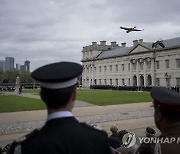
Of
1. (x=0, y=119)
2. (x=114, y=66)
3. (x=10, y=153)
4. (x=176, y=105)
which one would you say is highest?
(x=114, y=66)

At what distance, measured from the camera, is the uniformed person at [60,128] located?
2.39 metres

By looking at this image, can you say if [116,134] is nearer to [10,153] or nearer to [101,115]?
[10,153]

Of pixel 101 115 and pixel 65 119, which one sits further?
pixel 101 115

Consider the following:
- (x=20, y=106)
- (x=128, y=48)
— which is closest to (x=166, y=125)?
(x=20, y=106)

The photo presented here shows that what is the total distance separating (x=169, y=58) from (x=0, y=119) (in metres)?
59.0

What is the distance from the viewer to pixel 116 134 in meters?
8.27

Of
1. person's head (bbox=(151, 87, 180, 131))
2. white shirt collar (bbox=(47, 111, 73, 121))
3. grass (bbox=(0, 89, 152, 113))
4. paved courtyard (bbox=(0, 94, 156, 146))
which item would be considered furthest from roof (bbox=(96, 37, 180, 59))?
white shirt collar (bbox=(47, 111, 73, 121))

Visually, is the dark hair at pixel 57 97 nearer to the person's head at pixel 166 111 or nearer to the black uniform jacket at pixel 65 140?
the black uniform jacket at pixel 65 140

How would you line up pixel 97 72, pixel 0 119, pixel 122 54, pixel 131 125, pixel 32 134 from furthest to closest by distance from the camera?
1. pixel 97 72
2. pixel 122 54
3. pixel 0 119
4. pixel 131 125
5. pixel 32 134

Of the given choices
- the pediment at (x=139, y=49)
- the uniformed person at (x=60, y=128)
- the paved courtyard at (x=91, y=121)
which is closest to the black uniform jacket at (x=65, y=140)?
the uniformed person at (x=60, y=128)

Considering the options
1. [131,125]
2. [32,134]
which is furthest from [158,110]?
[131,125]

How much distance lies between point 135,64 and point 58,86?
85.0 metres

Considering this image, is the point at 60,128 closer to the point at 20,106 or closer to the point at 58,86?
the point at 58,86

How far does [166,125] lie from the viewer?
3.03 meters
